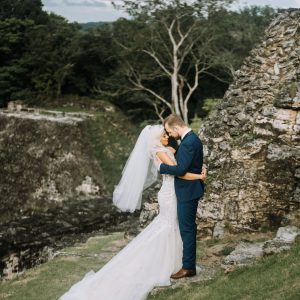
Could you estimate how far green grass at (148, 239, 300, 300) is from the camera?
7002mm

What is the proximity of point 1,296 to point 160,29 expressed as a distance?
3520 cm

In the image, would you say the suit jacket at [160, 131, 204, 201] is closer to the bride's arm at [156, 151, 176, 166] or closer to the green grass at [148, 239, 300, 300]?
the bride's arm at [156, 151, 176, 166]

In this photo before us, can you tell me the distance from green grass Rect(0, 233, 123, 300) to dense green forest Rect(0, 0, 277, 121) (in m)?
28.5

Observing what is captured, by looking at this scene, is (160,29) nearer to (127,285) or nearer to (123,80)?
(123,80)

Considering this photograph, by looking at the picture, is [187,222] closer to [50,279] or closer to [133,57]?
[50,279]

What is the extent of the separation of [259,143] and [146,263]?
494cm

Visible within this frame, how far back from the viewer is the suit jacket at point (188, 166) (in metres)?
8.11

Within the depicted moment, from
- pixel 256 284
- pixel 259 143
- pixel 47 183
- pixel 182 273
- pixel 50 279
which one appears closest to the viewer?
pixel 256 284

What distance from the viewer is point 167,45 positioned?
45.3 m

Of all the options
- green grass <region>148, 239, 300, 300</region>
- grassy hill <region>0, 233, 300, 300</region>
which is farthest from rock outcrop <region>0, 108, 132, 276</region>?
green grass <region>148, 239, 300, 300</region>

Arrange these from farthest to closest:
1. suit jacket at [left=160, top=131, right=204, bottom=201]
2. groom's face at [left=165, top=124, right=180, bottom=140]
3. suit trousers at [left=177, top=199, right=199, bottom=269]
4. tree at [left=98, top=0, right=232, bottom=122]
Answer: tree at [left=98, top=0, right=232, bottom=122] < suit trousers at [left=177, top=199, right=199, bottom=269] < groom's face at [left=165, top=124, right=180, bottom=140] < suit jacket at [left=160, top=131, right=204, bottom=201]

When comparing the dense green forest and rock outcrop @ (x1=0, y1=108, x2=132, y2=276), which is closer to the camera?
rock outcrop @ (x1=0, y1=108, x2=132, y2=276)

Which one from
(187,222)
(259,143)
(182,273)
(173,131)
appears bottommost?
(182,273)

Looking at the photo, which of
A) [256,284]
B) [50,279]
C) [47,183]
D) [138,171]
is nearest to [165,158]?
[138,171]
